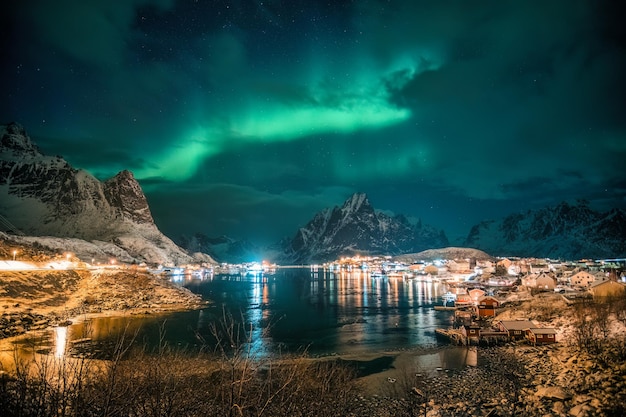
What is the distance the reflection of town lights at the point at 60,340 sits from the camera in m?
32.4

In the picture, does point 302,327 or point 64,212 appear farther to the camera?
point 64,212

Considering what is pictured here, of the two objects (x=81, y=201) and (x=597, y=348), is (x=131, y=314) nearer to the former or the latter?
(x=597, y=348)

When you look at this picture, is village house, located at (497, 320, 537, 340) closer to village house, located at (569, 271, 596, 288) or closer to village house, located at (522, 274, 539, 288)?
village house, located at (522, 274, 539, 288)

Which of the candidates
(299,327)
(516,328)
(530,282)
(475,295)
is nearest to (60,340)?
(299,327)

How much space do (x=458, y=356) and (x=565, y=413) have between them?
1501 centimetres

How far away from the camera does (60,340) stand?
125 ft

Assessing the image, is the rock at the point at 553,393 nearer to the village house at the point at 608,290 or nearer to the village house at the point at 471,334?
the village house at the point at 471,334

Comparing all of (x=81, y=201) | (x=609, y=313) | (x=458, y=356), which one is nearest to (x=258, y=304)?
(x=458, y=356)

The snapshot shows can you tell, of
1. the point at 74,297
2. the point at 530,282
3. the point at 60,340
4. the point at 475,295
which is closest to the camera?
the point at 60,340

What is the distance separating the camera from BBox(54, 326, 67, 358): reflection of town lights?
32.4 m

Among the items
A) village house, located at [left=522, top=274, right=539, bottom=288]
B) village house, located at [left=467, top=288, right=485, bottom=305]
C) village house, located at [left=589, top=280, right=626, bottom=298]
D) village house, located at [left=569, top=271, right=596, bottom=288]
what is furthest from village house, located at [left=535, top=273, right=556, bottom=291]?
village house, located at [left=589, top=280, right=626, bottom=298]

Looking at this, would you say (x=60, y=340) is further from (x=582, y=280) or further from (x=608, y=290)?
(x=582, y=280)

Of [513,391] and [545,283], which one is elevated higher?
[545,283]

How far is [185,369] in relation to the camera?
27.9 metres
